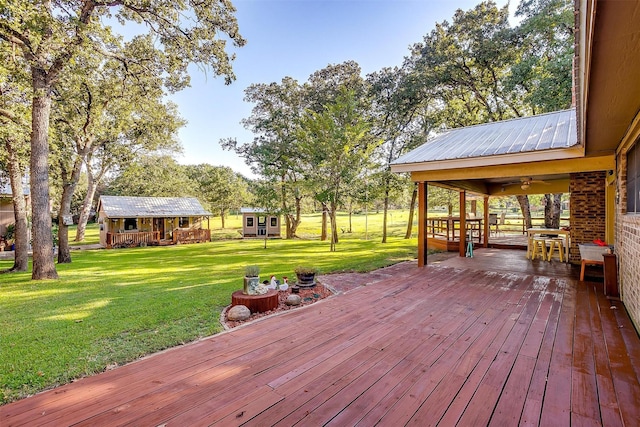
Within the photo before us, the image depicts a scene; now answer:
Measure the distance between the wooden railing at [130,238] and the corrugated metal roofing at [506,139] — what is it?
18.0 meters

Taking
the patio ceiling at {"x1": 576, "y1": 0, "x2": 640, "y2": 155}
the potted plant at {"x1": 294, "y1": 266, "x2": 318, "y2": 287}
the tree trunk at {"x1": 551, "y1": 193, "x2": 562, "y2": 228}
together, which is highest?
the patio ceiling at {"x1": 576, "y1": 0, "x2": 640, "y2": 155}

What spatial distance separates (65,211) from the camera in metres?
12.2

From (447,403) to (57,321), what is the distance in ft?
18.0

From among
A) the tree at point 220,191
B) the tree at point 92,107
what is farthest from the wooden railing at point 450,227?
the tree at point 220,191

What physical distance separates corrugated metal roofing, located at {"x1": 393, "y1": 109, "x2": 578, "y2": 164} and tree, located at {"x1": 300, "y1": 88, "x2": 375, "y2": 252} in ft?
14.8

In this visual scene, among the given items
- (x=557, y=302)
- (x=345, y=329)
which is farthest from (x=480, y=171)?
(x=345, y=329)

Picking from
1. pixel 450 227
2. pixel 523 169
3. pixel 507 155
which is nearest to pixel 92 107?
pixel 507 155

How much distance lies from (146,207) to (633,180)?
75.4ft

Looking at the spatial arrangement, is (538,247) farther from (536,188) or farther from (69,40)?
(69,40)

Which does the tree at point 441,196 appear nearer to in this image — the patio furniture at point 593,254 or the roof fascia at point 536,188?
the roof fascia at point 536,188

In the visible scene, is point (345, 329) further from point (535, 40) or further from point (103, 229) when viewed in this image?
point (103, 229)

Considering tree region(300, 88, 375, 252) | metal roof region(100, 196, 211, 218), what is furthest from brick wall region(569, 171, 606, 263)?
metal roof region(100, 196, 211, 218)

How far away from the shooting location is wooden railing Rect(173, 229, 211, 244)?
20453 mm

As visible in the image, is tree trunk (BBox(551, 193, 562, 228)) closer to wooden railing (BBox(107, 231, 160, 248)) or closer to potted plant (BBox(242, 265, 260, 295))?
potted plant (BBox(242, 265, 260, 295))
